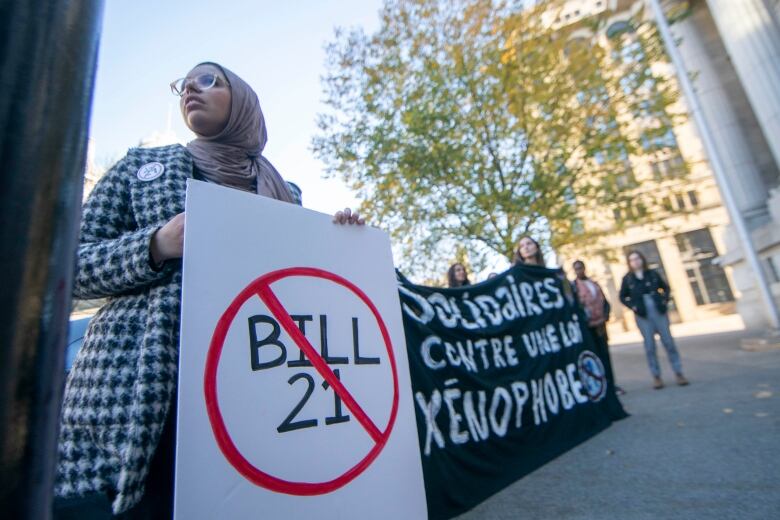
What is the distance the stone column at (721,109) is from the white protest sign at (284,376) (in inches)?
535

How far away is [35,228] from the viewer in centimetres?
30

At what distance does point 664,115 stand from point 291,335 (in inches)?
402

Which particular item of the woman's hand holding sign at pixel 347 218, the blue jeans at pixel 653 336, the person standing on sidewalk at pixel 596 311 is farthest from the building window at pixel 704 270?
the woman's hand holding sign at pixel 347 218

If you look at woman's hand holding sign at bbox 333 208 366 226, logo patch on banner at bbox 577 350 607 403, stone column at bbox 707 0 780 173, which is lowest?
logo patch on banner at bbox 577 350 607 403

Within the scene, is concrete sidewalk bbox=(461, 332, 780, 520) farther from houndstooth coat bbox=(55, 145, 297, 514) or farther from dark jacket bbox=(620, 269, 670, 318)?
houndstooth coat bbox=(55, 145, 297, 514)

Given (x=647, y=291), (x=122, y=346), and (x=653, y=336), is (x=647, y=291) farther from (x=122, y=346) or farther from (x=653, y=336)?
(x=122, y=346)

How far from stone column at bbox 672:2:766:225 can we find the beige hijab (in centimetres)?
1361

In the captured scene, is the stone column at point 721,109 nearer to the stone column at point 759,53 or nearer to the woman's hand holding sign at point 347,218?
the stone column at point 759,53

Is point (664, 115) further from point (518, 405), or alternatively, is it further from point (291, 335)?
point (291, 335)

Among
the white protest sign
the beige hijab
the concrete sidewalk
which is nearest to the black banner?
the concrete sidewalk

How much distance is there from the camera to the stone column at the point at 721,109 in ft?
38.4

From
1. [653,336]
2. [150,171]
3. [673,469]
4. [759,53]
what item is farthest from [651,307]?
[759,53]

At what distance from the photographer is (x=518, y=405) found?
3316 millimetres

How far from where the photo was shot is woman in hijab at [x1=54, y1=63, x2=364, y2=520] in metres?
1.05
